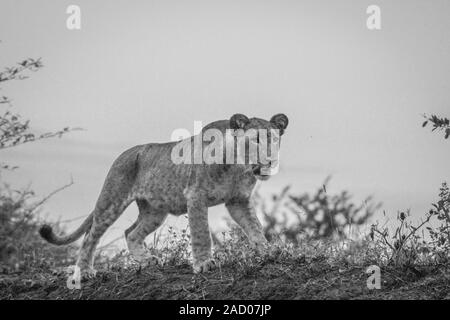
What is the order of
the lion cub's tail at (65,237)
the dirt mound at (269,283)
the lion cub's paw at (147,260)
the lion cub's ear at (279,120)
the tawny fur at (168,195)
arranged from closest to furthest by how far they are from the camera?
1. the dirt mound at (269,283)
2. the tawny fur at (168,195)
3. the lion cub's ear at (279,120)
4. the lion cub's paw at (147,260)
5. the lion cub's tail at (65,237)

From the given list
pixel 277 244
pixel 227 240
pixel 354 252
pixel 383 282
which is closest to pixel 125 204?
pixel 227 240

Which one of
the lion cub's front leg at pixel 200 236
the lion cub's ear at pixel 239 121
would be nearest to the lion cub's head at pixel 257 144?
the lion cub's ear at pixel 239 121

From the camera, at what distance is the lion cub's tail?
34.4 feet

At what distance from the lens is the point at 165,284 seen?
828 cm

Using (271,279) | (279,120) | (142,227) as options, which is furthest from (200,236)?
(142,227)

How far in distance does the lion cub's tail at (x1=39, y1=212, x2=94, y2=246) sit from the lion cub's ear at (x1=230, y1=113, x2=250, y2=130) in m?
2.84

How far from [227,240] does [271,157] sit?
1.60 meters

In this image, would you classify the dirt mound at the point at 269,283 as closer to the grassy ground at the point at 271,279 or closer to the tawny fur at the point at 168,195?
the grassy ground at the point at 271,279

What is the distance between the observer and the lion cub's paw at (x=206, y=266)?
839 centimetres

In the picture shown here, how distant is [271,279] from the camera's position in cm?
785

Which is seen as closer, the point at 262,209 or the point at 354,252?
the point at 354,252

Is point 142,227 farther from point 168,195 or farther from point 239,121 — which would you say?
point 239,121

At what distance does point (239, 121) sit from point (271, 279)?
175 cm
